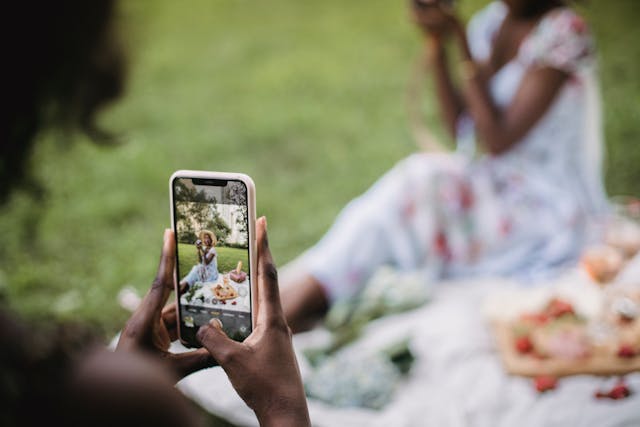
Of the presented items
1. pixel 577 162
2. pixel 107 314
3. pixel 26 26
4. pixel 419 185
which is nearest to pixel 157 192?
pixel 107 314

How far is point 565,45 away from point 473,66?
330 mm

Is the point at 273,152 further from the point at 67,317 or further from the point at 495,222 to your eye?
the point at 495,222

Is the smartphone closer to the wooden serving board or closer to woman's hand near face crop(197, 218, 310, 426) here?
woman's hand near face crop(197, 218, 310, 426)

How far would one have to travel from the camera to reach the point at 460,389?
6.83 feet

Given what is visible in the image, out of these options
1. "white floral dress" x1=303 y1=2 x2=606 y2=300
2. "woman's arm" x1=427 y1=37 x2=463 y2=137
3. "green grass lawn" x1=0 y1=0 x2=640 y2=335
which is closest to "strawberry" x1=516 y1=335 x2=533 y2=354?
"white floral dress" x1=303 y1=2 x2=606 y2=300

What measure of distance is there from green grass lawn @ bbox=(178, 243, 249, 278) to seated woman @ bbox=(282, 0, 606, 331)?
109cm

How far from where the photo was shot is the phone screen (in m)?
1.29

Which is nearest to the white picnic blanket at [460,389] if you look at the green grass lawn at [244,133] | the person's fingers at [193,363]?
the person's fingers at [193,363]

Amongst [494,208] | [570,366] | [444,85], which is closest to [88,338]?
[570,366]

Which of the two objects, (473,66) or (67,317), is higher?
(473,66)

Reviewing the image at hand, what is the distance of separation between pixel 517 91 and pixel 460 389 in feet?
3.73

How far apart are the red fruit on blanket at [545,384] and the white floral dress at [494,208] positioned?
58cm

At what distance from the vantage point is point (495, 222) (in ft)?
8.34

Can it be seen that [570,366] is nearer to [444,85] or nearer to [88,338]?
[444,85]
